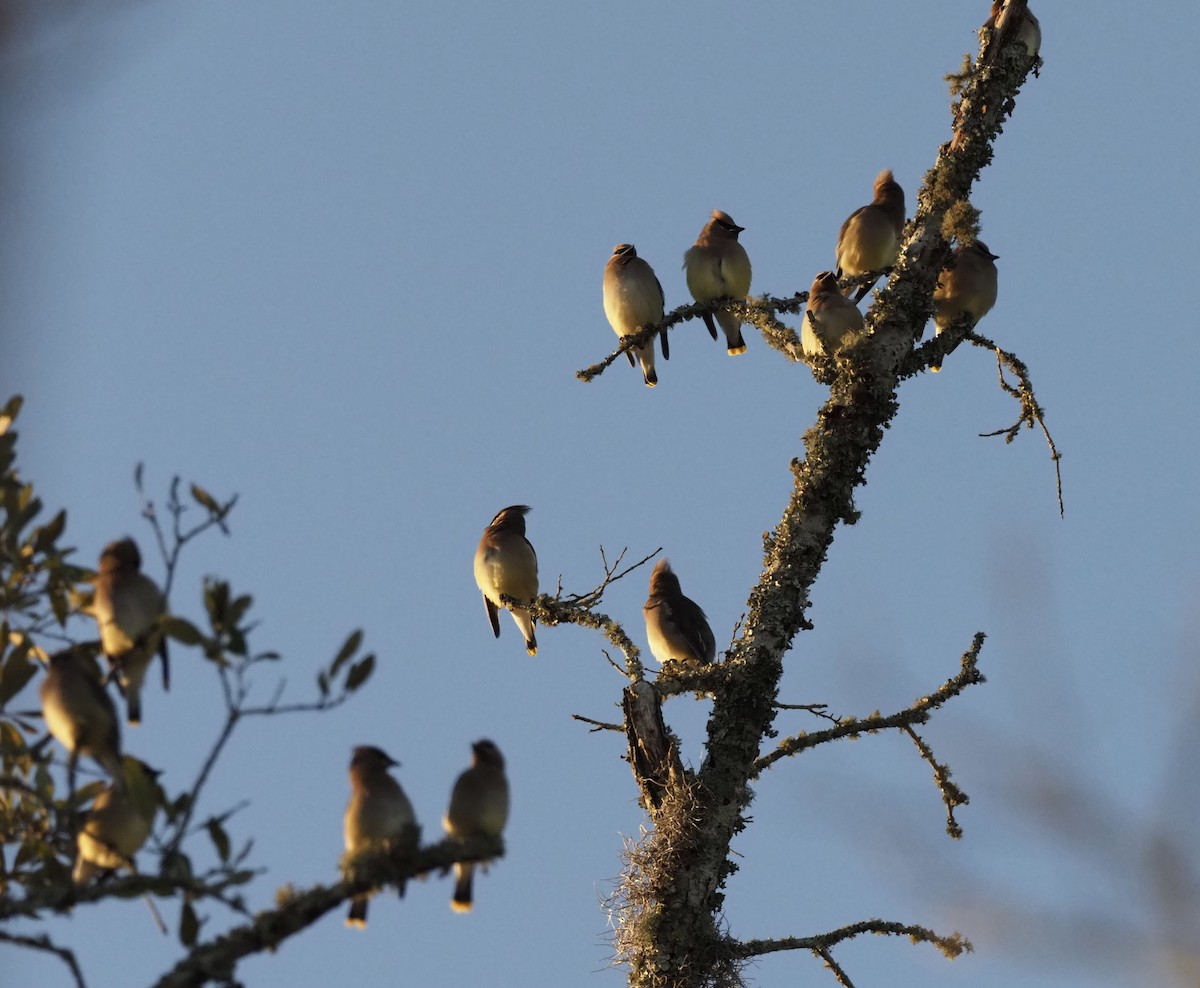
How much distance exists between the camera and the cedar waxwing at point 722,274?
9.99 m

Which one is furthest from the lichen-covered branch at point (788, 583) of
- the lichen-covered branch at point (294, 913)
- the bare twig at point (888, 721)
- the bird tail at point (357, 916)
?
the lichen-covered branch at point (294, 913)

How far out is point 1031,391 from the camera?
7176 millimetres

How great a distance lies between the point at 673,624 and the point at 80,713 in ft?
18.5

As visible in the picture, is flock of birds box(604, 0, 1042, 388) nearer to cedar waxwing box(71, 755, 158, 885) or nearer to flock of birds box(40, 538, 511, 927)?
flock of birds box(40, 538, 511, 927)

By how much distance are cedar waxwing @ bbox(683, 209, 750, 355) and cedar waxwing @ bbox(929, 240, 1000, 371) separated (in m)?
1.93

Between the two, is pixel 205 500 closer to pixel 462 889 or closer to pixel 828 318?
pixel 462 889

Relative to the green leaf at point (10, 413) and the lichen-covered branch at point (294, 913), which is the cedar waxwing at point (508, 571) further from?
the lichen-covered branch at point (294, 913)

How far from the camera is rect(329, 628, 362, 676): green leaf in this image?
11.4 ft

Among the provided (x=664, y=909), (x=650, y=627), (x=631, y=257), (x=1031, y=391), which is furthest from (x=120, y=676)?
(x=631, y=257)

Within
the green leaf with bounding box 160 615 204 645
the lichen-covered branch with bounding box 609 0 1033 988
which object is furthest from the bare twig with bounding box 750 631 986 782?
the green leaf with bounding box 160 615 204 645

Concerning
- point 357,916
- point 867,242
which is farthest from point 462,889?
point 867,242

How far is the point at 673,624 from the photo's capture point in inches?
366

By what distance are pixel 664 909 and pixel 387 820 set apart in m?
2.20

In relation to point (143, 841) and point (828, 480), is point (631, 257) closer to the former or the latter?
point (828, 480)
